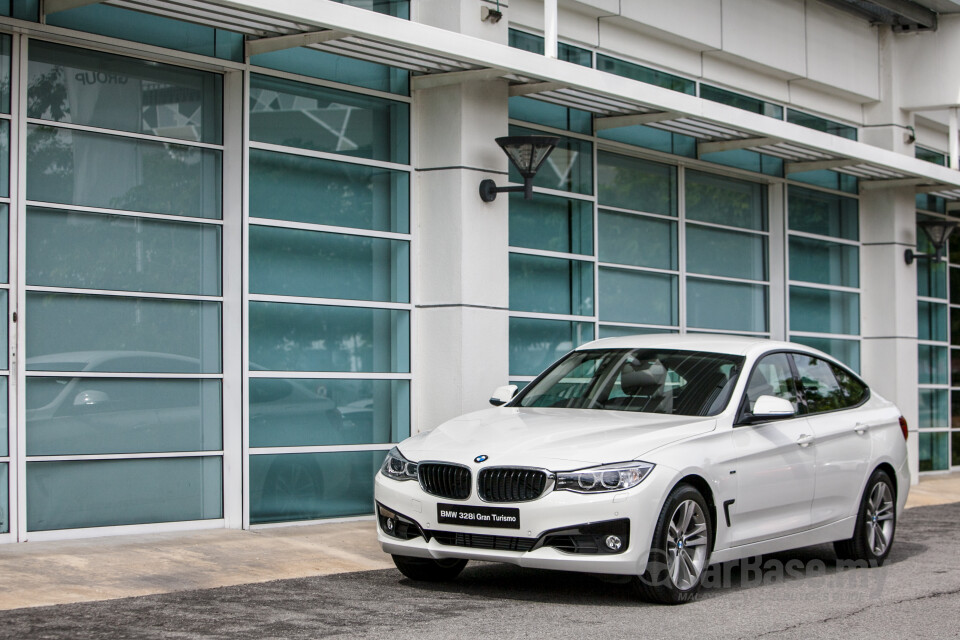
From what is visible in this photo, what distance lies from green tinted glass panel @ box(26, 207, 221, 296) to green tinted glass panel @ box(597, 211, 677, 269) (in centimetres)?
521

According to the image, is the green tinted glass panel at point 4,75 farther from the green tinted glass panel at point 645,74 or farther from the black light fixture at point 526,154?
the green tinted glass panel at point 645,74

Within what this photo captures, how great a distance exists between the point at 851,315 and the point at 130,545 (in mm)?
12168

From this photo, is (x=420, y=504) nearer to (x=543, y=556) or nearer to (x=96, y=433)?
(x=543, y=556)

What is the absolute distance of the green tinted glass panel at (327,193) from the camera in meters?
11.2

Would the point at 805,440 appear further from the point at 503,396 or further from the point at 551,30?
the point at 551,30

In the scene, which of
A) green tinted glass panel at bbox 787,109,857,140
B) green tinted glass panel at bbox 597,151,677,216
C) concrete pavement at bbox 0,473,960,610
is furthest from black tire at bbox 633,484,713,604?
green tinted glass panel at bbox 787,109,857,140

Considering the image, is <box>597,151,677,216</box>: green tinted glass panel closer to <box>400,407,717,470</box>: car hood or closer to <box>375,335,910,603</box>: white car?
<box>375,335,910,603</box>: white car

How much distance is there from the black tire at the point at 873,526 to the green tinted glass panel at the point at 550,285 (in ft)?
14.7

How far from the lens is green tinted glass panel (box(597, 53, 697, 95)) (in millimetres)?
14359

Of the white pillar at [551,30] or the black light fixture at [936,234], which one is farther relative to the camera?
the black light fixture at [936,234]

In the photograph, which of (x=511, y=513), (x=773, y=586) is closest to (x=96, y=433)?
(x=511, y=513)

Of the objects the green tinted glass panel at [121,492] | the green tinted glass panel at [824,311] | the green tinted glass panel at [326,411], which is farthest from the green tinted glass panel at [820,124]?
the green tinted glass panel at [121,492]

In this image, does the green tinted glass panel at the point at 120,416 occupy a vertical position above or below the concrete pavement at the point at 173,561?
above

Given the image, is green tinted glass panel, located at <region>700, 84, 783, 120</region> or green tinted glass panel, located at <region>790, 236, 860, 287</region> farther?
green tinted glass panel, located at <region>790, 236, 860, 287</region>
